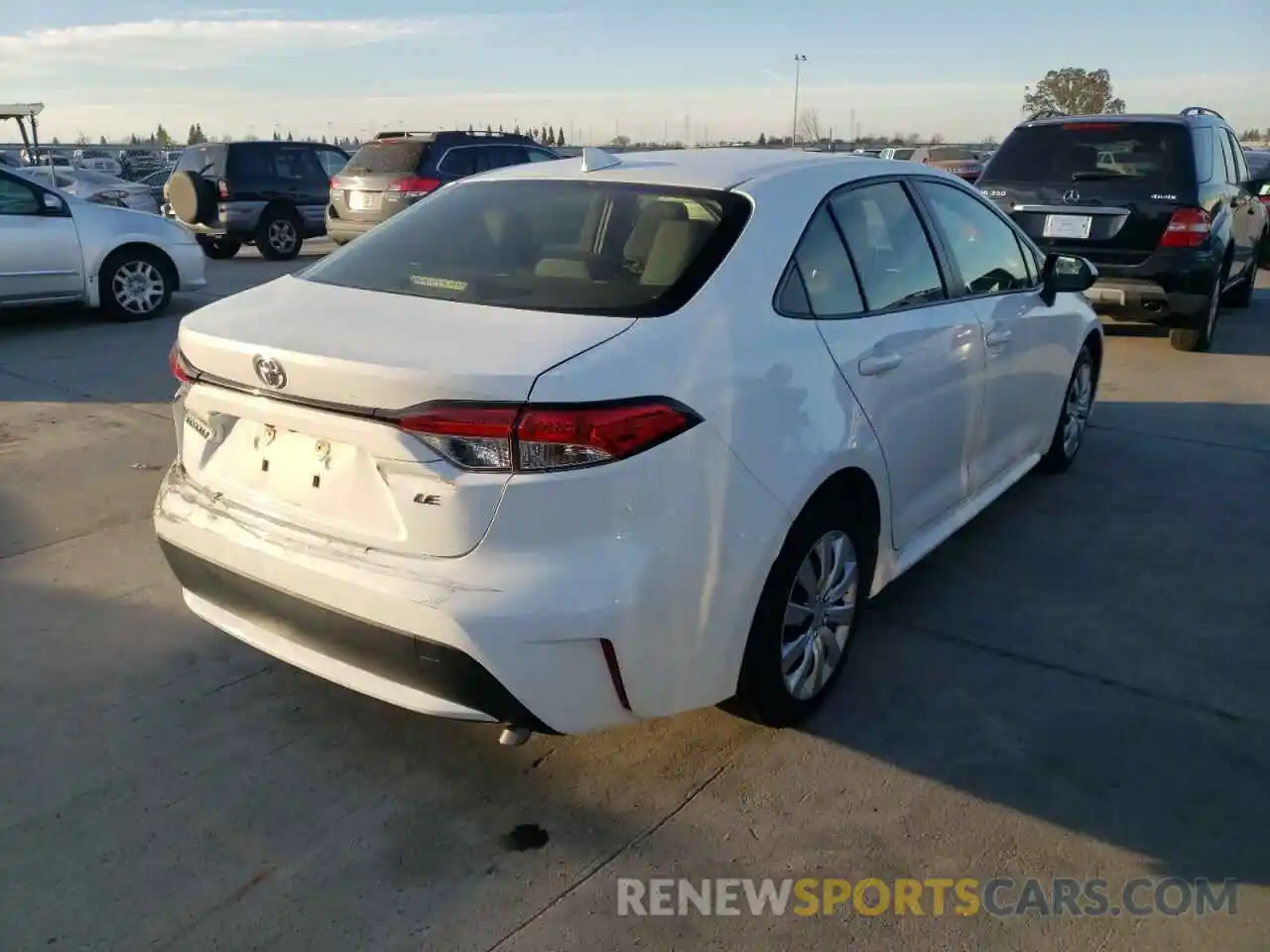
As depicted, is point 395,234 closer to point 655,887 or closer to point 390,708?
point 390,708

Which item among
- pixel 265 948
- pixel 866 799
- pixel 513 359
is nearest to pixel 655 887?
pixel 866 799

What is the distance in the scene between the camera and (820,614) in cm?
312

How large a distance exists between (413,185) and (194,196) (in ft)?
12.8

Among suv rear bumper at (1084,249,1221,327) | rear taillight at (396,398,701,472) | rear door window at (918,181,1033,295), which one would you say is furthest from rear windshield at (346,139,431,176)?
rear taillight at (396,398,701,472)

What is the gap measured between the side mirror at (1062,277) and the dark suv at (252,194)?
43.1 ft

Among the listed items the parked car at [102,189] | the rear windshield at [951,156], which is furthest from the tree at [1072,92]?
the parked car at [102,189]

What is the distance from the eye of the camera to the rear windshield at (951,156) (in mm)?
28098

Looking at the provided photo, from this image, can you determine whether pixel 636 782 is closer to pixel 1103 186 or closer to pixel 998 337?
pixel 998 337

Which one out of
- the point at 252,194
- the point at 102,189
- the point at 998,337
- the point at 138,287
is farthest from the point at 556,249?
the point at 102,189

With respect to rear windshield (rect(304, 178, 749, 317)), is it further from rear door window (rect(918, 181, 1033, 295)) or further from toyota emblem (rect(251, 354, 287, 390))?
rear door window (rect(918, 181, 1033, 295))

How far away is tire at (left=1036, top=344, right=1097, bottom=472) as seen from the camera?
17.5 feet

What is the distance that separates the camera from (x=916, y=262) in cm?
369

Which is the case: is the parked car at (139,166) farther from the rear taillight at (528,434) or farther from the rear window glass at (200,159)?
the rear taillight at (528,434)

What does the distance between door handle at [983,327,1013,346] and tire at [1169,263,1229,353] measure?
524cm
